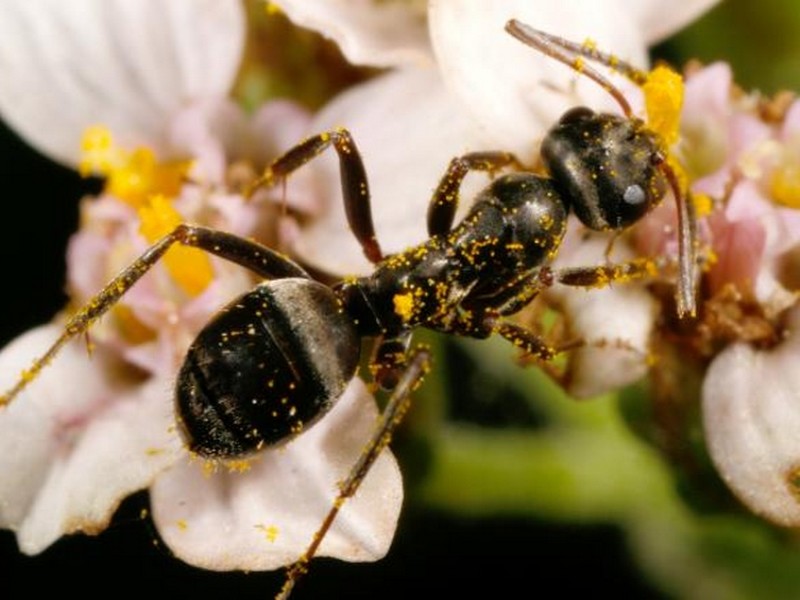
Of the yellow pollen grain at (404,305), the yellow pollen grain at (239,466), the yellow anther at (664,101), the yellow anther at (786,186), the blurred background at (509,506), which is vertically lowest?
the blurred background at (509,506)

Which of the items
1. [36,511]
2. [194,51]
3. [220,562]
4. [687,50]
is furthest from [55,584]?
[687,50]

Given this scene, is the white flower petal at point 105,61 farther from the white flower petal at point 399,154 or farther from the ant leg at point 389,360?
the ant leg at point 389,360

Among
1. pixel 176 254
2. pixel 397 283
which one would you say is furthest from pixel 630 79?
pixel 176 254

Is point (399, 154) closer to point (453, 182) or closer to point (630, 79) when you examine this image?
point (453, 182)

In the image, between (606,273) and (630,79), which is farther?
(630,79)

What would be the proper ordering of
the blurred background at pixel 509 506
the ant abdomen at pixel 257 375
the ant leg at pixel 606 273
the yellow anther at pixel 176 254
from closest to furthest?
the ant abdomen at pixel 257 375, the ant leg at pixel 606 273, the yellow anther at pixel 176 254, the blurred background at pixel 509 506

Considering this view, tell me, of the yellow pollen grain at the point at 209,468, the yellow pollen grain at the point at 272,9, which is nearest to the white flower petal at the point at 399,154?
the yellow pollen grain at the point at 272,9

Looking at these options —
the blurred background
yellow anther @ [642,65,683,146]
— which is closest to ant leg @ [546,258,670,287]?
yellow anther @ [642,65,683,146]
